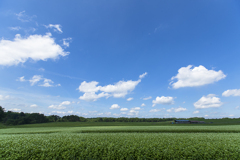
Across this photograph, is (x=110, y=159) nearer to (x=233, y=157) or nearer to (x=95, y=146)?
(x=95, y=146)

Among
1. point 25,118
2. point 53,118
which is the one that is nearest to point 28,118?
point 25,118

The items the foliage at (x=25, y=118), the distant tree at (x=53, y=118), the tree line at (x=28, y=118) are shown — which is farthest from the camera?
the distant tree at (x=53, y=118)

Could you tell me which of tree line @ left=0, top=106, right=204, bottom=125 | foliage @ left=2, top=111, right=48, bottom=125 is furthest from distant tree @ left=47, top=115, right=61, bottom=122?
foliage @ left=2, top=111, right=48, bottom=125

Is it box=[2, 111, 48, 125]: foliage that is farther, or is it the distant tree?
the distant tree

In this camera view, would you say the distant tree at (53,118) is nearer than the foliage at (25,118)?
No

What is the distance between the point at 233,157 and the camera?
1238cm

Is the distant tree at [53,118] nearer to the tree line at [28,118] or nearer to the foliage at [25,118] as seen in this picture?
the tree line at [28,118]

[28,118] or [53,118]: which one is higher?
[28,118]

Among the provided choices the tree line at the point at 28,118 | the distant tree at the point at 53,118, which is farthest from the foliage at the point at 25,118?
the distant tree at the point at 53,118

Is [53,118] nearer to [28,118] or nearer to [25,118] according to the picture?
[28,118]

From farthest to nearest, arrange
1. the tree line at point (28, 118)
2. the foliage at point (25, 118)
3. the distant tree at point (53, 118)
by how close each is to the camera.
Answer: the distant tree at point (53, 118), the foliage at point (25, 118), the tree line at point (28, 118)

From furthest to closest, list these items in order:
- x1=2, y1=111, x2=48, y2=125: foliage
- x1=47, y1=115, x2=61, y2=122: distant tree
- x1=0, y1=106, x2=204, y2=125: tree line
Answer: x1=47, y1=115, x2=61, y2=122: distant tree, x1=2, y1=111, x2=48, y2=125: foliage, x1=0, y1=106, x2=204, y2=125: tree line

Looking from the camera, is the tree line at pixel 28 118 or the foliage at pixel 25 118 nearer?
the tree line at pixel 28 118

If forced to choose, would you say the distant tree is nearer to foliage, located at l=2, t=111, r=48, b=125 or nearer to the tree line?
the tree line
